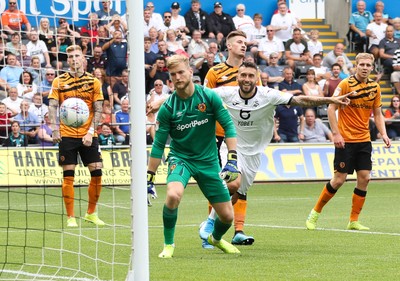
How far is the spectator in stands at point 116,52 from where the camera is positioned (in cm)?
1267

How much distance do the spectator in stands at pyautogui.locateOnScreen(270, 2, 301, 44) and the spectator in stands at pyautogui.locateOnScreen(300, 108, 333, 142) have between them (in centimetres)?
486

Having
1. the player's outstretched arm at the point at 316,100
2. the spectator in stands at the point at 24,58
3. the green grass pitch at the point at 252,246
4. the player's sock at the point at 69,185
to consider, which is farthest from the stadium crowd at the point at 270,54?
the player's outstretched arm at the point at 316,100

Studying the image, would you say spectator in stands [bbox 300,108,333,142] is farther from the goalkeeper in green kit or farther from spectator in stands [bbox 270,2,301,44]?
the goalkeeper in green kit

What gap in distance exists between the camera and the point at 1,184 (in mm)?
22203

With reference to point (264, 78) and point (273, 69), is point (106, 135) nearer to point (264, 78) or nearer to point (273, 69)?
point (264, 78)

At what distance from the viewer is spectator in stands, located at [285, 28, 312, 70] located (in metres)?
29.0

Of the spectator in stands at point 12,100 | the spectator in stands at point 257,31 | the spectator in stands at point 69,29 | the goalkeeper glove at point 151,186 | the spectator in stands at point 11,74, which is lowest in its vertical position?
the spectator in stands at point 257,31

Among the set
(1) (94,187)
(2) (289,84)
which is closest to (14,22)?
(1) (94,187)

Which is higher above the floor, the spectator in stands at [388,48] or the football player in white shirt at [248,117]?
the football player in white shirt at [248,117]

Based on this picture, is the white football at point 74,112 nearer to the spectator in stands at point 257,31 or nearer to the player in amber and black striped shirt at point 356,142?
the player in amber and black striped shirt at point 356,142

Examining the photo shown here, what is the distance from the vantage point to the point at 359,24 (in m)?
31.5

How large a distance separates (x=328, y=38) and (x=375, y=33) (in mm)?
2165

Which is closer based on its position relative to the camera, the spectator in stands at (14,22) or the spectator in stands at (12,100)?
the spectator in stands at (14,22)

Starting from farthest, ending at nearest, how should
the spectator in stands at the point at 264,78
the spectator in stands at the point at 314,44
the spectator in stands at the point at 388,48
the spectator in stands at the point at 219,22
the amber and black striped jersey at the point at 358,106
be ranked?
the spectator in stands at the point at 388,48 → the spectator in stands at the point at 314,44 → the spectator in stands at the point at 219,22 → the spectator in stands at the point at 264,78 → the amber and black striped jersey at the point at 358,106
